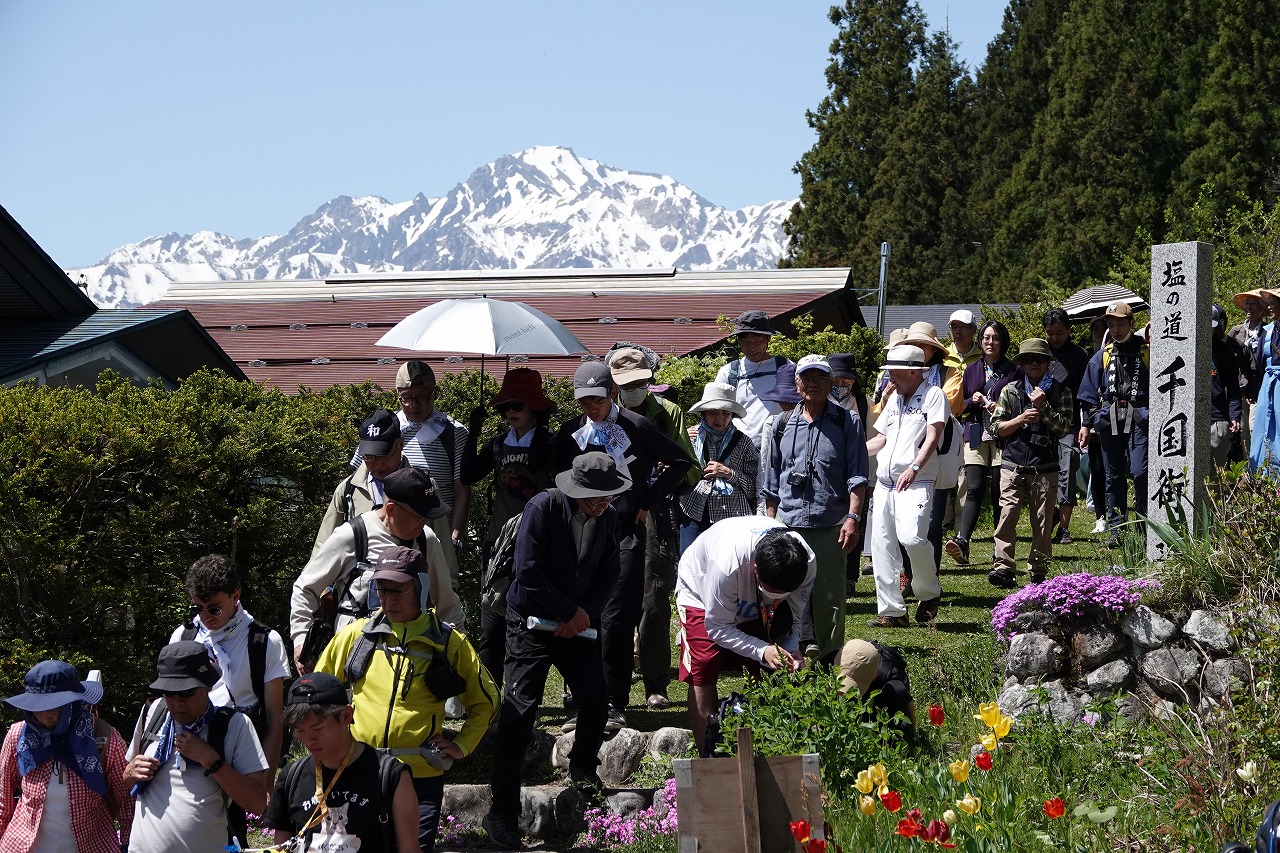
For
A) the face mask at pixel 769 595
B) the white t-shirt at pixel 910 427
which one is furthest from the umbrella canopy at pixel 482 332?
the face mask at pixel 769 595

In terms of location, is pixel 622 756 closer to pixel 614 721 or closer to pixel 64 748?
pixel 614 721

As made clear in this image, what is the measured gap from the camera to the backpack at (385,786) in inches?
178

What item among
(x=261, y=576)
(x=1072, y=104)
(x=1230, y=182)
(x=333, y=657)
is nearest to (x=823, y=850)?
(x=333, y=657)

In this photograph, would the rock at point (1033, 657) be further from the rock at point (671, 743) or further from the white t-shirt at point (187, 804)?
the white t-shirt at point (187, 804)

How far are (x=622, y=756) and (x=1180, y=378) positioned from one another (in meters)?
4.27

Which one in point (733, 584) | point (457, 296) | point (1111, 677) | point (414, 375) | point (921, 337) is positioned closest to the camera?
point (733, 584)

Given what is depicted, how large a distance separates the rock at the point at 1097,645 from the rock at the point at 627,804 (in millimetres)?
2466

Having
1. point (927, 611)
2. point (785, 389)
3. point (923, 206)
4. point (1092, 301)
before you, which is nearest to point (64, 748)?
point (785, 389)

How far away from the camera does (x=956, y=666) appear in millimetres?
8055

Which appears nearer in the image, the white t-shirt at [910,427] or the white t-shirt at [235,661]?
the white t-shirt at [235,661]

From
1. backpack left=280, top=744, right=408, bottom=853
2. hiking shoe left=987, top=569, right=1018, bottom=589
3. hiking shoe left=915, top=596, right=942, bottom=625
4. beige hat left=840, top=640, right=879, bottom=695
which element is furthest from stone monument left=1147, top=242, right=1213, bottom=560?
backpack left=280, top=744, right=408, bottom=853

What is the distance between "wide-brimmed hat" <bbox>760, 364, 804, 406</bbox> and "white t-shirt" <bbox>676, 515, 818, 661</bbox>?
9.75 ft

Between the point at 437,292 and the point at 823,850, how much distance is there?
21665 mm

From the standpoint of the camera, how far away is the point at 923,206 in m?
51.7
